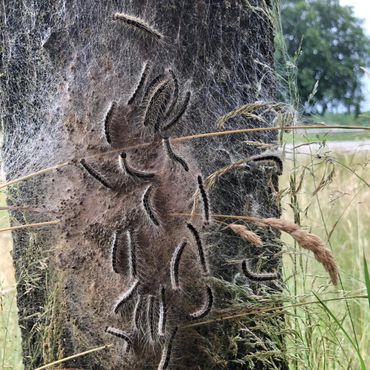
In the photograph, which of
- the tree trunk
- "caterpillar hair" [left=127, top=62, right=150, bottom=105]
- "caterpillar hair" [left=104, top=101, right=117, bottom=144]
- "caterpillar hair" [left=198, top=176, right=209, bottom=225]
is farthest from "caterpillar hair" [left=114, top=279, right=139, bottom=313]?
"caterpillar hair" [left=127, top=62, right=150, bottom=105]

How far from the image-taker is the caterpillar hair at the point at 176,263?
1.67 meters

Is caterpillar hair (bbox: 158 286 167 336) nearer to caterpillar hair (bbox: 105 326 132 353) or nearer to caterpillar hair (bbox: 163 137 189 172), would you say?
caterpillar hair (bbox: 105 326 132 353)

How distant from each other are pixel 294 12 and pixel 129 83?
27.1 m

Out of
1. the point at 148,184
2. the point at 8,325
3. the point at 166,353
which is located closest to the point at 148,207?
the point at 148,184

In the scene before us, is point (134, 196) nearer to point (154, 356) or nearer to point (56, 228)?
point (56, 228)

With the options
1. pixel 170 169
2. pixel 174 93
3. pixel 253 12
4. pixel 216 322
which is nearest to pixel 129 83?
pixel 174 93

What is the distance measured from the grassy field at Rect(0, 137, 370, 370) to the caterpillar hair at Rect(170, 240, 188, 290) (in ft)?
1.01

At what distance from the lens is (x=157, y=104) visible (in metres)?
1.71

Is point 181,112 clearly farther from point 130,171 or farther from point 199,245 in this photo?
point 199,245

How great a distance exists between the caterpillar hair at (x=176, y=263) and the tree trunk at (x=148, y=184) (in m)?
0.01

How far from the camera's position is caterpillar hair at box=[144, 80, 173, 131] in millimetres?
1683

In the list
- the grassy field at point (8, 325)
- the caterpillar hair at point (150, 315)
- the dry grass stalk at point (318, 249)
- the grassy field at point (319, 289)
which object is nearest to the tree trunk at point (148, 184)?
the caterpillar hair at point (150, 315)

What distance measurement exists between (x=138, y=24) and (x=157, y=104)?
9.8 inches

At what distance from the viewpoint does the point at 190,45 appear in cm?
178
